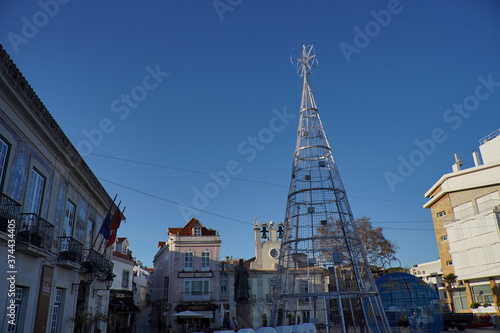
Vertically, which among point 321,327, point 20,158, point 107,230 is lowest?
point 321,327

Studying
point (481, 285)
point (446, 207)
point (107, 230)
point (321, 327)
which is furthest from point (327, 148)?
point (446, 207)

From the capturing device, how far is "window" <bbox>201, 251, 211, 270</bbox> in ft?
126

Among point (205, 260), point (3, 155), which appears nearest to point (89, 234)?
point (3, 155)

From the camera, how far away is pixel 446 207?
4119cm

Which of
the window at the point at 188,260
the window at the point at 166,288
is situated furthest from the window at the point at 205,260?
the window at the point at 166,288

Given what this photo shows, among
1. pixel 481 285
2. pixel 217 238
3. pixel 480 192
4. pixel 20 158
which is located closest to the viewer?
pixel 20 158

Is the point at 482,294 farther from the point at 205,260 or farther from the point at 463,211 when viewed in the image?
the point at 205,260

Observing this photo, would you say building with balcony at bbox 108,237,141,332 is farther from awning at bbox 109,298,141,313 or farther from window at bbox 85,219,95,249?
window at bbox 85,219,95,249

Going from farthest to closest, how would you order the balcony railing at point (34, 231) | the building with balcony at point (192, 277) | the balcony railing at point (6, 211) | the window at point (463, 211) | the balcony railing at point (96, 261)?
the window at point (463, 211) → the building with balcony at point (192, 277) → the balcony railing at point (96, 261) → the balcony railing at point (34, 231) → the balcony railing at point (6, 211)

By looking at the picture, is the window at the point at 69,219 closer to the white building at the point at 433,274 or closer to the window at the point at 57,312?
the window at the point at 57,312

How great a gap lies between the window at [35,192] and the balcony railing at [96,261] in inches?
202

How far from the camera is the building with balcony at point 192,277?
119 feet

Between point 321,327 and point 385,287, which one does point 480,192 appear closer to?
point 385,287

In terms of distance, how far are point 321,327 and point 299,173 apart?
733cm
